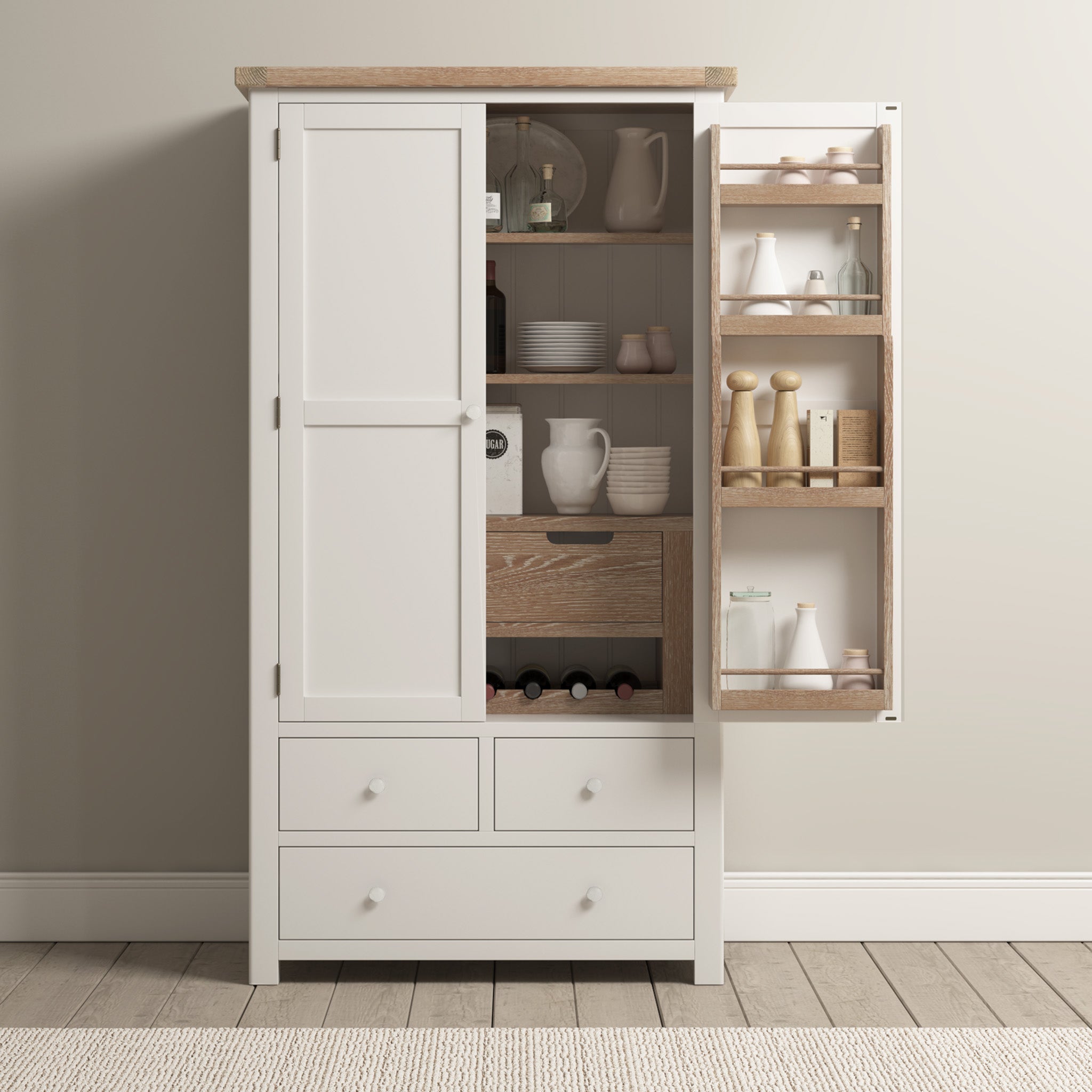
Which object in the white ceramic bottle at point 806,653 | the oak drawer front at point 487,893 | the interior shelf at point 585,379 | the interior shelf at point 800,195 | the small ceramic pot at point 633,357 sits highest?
the interior shelf at point 800,195

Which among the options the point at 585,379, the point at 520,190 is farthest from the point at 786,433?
the point at 520,190

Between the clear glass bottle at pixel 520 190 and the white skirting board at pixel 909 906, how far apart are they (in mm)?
1665

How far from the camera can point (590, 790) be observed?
227 cm

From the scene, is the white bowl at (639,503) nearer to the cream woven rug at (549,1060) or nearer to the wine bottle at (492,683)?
the wine bottle at (492,683)

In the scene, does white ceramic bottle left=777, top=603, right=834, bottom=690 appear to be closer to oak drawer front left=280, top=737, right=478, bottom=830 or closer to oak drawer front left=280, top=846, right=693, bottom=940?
oak drawer front left=280, top=846, right=693, bottom=940

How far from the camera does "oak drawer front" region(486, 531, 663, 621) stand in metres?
2.36

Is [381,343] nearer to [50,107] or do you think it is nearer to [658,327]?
[658,327]

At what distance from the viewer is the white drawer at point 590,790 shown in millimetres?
2273

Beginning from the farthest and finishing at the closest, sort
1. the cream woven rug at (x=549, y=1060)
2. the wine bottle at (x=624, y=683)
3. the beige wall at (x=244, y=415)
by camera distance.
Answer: the beige wall at (x=244, y=415) → the wine bottle at (x=624, y=683) → the cream woven rug at (x=549, y=1060)

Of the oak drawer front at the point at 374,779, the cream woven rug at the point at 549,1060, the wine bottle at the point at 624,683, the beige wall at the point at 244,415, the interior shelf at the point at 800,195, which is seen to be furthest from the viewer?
the beige wall at the point at 244,415

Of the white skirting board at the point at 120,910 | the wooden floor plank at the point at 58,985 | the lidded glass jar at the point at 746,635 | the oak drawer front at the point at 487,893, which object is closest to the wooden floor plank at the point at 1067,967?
the oak drawer front at the point at 487,893

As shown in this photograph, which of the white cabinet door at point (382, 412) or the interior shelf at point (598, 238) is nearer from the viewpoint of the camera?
the white cabinet door at point (382, 412)

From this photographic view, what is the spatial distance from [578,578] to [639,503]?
8.7 inches

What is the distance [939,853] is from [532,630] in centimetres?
119
